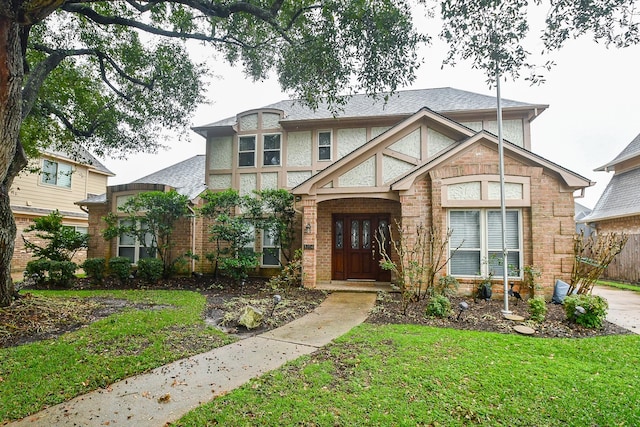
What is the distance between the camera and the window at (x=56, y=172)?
16.4 meters

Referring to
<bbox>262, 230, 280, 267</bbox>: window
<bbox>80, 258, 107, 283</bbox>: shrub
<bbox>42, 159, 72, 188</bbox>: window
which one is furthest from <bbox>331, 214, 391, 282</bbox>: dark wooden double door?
<bbox>42, 159, 72, 188</bbox>: window

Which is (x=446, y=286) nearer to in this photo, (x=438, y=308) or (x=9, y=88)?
(x=438, y=308)

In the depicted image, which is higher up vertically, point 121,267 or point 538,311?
point 121,267

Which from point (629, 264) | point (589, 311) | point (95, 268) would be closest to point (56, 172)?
point (95, 268)

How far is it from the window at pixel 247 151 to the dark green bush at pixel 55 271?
21.7ft

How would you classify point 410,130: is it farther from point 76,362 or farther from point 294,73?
point 76,362

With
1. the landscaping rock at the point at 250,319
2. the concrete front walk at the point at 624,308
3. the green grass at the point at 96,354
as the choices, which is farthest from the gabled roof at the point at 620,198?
the green grass at the point at 96,354

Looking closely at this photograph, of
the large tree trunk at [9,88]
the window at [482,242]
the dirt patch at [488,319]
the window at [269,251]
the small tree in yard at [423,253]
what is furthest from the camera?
the window at [269,251]

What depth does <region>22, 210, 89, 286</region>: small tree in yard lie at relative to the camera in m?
10.2

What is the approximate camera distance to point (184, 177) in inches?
562

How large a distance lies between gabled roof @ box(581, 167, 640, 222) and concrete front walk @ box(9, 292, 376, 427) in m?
14.5

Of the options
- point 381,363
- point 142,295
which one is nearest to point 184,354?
point 381,363

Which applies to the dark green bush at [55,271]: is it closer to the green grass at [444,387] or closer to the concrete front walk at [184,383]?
the concrete front walk at [184,383]

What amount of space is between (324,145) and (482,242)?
6395 mm
